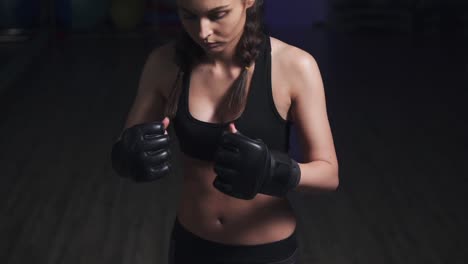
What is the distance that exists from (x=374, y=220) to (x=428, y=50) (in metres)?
3.66

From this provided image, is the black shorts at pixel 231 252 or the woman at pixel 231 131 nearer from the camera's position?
the woman at pixel 231 131

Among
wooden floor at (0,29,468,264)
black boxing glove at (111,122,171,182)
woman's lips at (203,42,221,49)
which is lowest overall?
wooden floor at (0,29,468,264)

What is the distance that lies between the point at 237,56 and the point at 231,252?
14.9 inches

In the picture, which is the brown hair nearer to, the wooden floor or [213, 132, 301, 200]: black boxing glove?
[213, 132, 301, 200]: black boxing glove

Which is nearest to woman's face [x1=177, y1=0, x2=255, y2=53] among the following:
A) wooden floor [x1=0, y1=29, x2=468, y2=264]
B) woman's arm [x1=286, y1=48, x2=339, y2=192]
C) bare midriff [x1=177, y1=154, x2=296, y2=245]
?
woman's arm [x1=286, y1=48, x2=339, y2=192]

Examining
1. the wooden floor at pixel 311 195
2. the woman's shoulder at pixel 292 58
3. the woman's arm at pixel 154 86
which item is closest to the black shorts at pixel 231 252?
the woman's arm at pixel 154 86

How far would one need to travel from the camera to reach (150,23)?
7.12 metres

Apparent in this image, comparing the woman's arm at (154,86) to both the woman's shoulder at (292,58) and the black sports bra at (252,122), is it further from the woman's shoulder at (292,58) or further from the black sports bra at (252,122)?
the woman's shoulder at (292,58)

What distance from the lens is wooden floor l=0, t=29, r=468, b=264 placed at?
233 cm

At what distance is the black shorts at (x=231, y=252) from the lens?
1192mm

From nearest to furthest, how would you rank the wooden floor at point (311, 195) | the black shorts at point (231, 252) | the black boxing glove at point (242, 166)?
the black boxing glove at point (242, 166) → the black shorts at point (231, 252) → the wooden floor at point (311, 195)

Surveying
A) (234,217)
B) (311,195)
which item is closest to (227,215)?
(234,217)

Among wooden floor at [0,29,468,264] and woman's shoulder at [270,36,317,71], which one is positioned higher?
woman's shoulder at [270,36,317,71]

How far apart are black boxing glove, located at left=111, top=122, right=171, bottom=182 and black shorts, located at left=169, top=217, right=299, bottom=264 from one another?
0.60 feet
